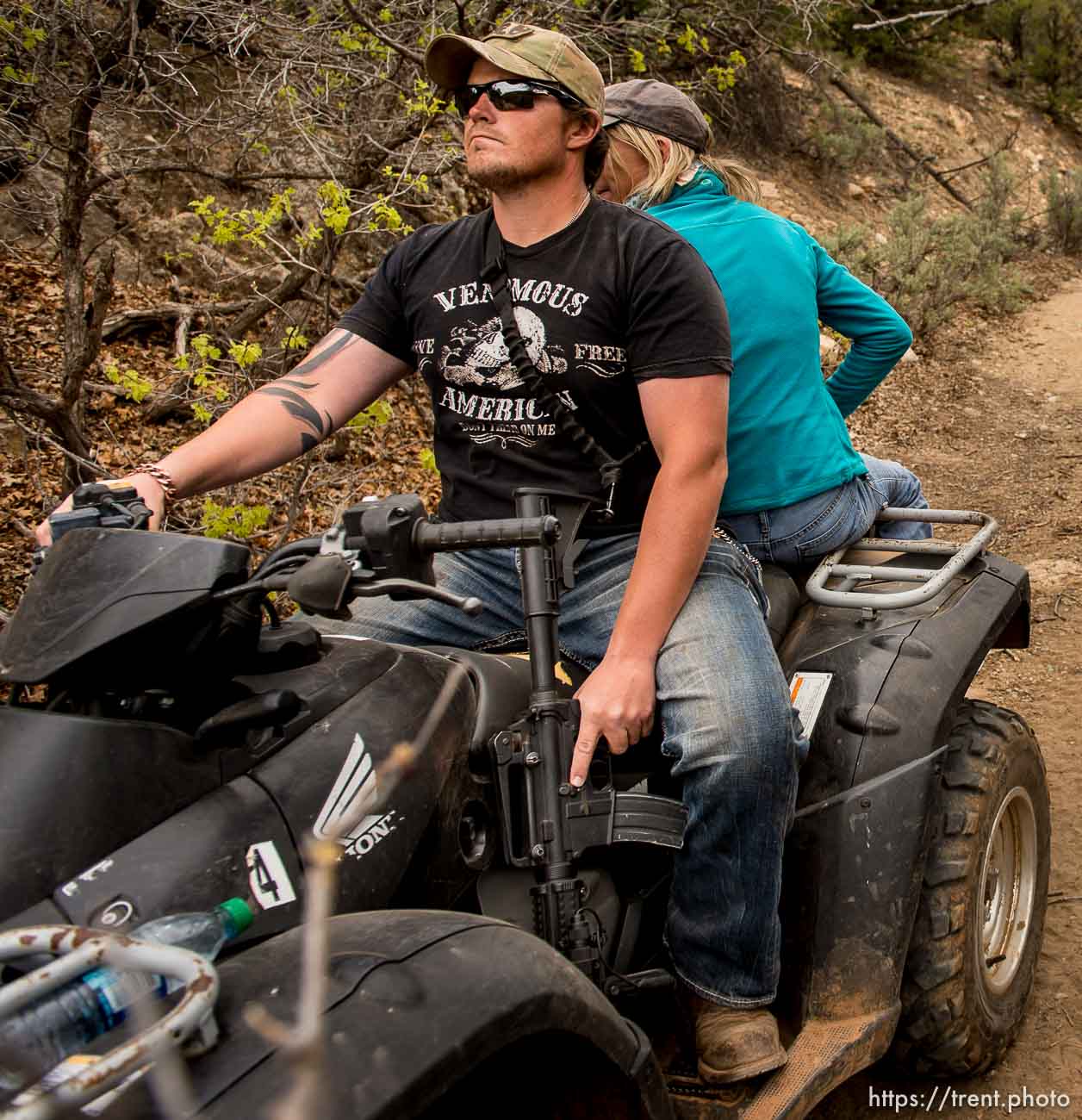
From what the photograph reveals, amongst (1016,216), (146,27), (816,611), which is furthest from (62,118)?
(1016,216)

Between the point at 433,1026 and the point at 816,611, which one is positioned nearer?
the point at 433,1026

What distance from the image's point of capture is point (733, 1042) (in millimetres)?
2436

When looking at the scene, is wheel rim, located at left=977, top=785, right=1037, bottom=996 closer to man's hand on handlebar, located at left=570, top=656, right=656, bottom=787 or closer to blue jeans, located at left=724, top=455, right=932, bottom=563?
blue jeans, located at left=724, top=455, right=932, bottom=563

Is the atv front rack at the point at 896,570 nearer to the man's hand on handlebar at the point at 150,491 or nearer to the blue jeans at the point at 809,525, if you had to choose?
the blue jeans at the point at 809,525

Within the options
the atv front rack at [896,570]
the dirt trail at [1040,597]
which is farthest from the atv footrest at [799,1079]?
the atv front rack at [896,570]

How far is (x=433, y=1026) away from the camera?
1.46 m

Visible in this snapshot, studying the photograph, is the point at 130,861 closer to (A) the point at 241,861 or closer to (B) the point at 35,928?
(A) the point at 241,861

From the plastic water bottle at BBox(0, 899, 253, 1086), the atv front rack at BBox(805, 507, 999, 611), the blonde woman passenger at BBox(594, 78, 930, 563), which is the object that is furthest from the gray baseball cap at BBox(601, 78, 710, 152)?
the plastic water bottle at BBox(0, 899, 253, 1086)

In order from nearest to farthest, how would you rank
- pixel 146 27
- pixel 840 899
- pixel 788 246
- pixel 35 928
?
pixel 35 928 → pixel 840 899 → pixel 788 246 → pixel 146 27

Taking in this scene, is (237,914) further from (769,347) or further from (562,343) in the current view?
(769,347)

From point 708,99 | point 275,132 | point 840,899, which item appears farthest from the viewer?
point 708,99

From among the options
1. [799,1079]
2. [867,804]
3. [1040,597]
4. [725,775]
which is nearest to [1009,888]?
[867,804]

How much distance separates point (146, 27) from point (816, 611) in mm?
4450

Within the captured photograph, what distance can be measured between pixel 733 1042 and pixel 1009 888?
117 centimetres
